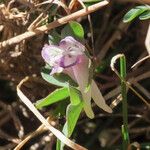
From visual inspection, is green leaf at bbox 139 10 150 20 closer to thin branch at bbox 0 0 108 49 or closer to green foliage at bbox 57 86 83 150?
thin branch at bbox 0 0 108 49

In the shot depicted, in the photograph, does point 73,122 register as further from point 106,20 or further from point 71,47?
point 106,20

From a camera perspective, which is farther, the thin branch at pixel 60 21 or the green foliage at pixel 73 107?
the thin branch at pixel 60 21

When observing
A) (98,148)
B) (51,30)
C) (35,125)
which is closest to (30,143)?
(35,125)

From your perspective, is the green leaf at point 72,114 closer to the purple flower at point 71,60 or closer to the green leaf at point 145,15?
the purple flower at point 71,60

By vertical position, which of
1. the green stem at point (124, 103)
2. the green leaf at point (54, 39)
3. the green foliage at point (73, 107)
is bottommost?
the green stem at point (124, 103)

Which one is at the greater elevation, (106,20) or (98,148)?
(106,20)

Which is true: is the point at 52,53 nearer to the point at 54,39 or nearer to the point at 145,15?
the point at 54,39

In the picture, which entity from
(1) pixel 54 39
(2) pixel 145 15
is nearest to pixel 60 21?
(1) pixel 54 39

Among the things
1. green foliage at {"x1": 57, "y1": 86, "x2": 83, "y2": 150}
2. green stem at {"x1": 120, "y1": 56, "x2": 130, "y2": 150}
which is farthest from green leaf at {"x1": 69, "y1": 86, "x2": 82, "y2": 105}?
green stem at {"x1": 120, "y1": 56, "x2": 130, "y2": 150}

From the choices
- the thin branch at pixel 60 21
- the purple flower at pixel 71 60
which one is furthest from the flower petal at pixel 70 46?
the thin branch at pixel 60 21
